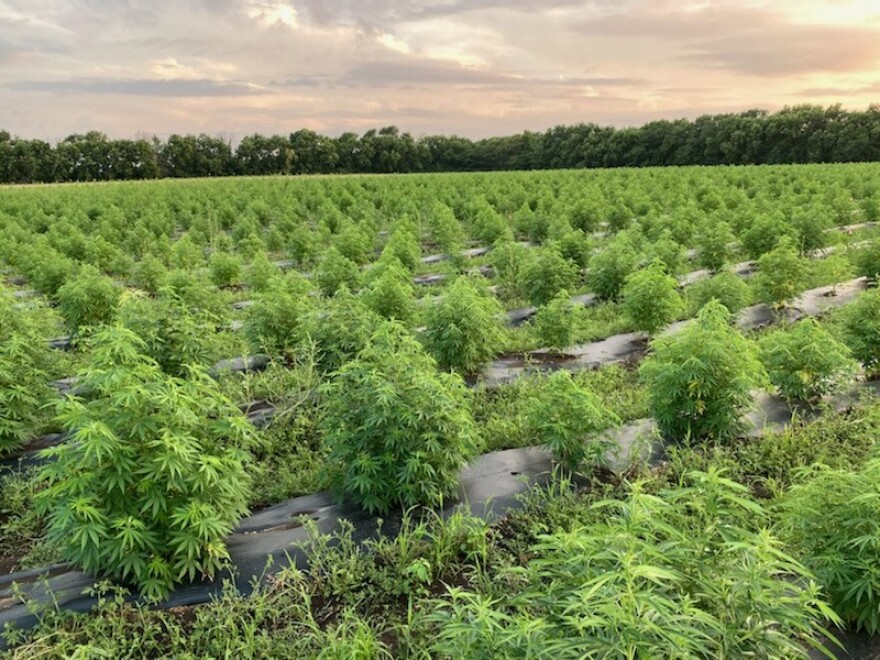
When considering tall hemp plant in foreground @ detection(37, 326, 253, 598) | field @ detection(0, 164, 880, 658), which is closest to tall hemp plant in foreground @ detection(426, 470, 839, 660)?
field @ detection(0, 164, 880, 658)

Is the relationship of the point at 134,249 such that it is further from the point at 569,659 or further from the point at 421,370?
the point at 569,659

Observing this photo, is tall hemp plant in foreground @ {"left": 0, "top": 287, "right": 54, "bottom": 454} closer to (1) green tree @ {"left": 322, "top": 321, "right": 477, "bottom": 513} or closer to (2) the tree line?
(1) green tree @ {"left": 322, "top": 321, "right": 477, "bottom": 513}

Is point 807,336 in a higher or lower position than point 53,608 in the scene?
higher

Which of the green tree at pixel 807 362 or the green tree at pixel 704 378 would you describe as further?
the green tree at pixel 807 362

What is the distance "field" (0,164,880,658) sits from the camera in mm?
2441

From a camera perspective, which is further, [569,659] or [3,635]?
[3,635]

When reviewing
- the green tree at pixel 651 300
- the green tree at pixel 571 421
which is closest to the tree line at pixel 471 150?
the green tree at pixel 651 300

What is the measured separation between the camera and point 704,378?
513cm

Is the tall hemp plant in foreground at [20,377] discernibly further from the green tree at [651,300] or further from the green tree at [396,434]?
the green tree at [651,300]

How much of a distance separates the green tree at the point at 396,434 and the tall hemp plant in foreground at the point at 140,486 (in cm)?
87

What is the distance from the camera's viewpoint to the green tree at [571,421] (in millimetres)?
4844

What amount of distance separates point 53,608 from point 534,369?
5.34 metres

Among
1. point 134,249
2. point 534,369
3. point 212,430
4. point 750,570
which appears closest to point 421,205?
point 134,249

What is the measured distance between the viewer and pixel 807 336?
19.1ft
